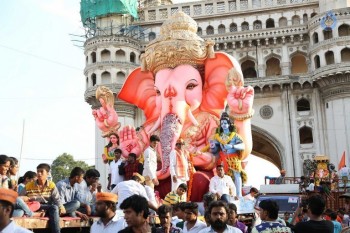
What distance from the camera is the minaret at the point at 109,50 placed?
2881cm

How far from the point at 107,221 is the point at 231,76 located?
6694mm

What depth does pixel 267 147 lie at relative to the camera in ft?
103

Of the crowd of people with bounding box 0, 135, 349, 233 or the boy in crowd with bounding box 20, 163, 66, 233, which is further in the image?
the boy in crowd with bounding box 20, 163, 66, 233

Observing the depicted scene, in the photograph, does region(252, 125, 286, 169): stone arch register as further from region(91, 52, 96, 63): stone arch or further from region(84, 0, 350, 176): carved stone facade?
region(91, 52, 96, 63): stone arch

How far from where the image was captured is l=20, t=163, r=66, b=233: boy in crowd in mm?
5207

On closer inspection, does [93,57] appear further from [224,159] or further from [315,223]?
[315,223]

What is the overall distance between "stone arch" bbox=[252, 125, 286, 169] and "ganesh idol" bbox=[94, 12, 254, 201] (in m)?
17.7

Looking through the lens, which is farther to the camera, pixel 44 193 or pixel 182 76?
pixel 182 76

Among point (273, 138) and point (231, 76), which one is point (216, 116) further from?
point (273, 138)

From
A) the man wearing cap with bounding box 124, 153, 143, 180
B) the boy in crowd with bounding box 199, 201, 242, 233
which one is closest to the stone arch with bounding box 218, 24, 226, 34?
the man wearing cap with bounding box 124, 153, 143, 180

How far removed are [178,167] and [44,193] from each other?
3.59m

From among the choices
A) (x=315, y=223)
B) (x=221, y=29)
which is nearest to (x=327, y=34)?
(x=221, y=29)

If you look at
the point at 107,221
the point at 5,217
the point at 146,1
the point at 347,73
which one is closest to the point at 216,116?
the point at 107,221

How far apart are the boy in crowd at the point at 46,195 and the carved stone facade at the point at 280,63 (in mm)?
22466
